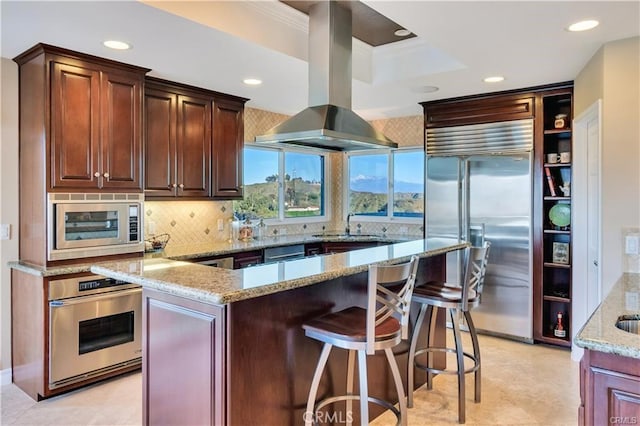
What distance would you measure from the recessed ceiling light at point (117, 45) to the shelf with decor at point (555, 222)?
11.8 feet

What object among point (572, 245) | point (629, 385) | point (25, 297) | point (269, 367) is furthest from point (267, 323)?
point (572, 245)

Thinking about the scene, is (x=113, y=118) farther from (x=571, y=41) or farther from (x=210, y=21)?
(x=571, y=41)

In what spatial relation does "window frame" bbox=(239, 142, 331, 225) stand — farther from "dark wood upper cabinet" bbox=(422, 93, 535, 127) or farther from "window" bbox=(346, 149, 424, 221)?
"dark wood upper cabinet" bbox=(422, 93, 535, 127)

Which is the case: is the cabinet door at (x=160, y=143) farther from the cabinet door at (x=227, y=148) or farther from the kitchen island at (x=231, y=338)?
the kitchen island at (x=231, y=338)

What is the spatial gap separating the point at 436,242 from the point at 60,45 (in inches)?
121

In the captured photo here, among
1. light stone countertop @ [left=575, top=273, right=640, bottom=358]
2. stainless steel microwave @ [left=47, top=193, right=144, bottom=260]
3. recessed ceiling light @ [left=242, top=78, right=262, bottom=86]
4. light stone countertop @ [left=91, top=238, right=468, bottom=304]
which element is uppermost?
recessed ceiling light @ [left=242, top=78, right=262, bottom=86]

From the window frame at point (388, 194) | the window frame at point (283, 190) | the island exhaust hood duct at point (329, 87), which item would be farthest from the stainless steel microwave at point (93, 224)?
the window frame at point (388, 194)

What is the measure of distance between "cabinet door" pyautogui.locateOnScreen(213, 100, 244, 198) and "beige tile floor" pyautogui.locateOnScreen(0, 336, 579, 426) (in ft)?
6.25

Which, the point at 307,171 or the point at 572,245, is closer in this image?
the point at 572,245

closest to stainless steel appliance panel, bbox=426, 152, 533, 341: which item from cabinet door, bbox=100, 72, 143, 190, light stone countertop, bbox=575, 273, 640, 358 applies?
light stone countertop, bbox=575, 273, 640, 358

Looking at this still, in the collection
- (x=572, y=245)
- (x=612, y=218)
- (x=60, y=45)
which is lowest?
(x=572, y=245)

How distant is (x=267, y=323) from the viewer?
2.05 m

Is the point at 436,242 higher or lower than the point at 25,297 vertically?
higher

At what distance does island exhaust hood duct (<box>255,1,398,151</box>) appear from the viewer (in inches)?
117
